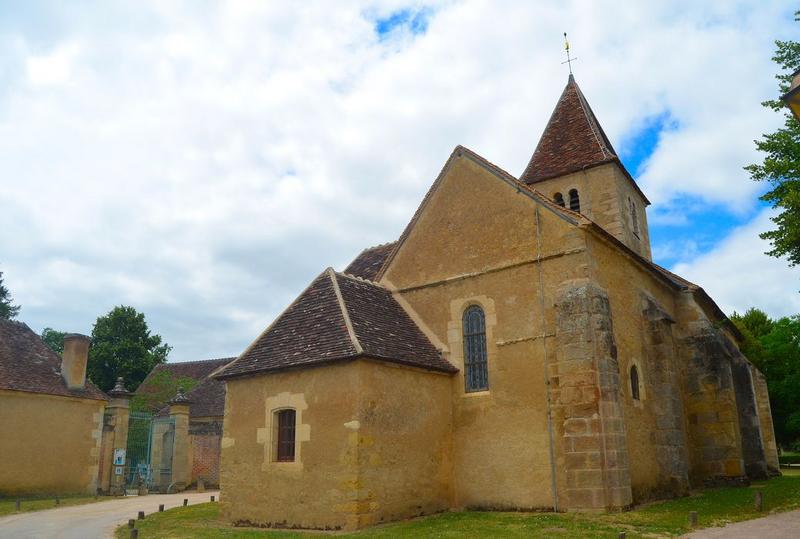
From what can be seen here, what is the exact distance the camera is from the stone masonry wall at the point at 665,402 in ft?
54.2

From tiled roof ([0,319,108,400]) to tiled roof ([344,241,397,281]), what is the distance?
41.3ft

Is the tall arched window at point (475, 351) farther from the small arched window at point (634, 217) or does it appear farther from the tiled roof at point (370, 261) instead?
the small arched window at point (634, 217)

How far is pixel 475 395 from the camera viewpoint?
15.7 meters

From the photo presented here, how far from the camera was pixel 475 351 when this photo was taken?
1619 cm

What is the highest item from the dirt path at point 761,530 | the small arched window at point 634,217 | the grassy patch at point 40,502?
the small arched window at point 634,217

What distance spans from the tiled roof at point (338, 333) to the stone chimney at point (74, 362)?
1266 centimetres

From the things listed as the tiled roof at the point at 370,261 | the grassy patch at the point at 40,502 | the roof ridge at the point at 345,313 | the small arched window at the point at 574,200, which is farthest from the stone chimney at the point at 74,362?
the small arched window at the point at 574,200

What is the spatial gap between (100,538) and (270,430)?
4.05 metres

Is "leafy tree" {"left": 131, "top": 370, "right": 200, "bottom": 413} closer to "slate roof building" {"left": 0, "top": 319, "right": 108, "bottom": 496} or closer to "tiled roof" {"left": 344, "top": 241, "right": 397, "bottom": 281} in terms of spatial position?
"slate roof building" {"left": 0, "top": 319, "right": 108, "bottom": 496}

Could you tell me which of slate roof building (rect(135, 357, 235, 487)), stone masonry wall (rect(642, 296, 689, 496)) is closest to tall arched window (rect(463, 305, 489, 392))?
stone masonry wall (rect(642, 296, 689, 496))

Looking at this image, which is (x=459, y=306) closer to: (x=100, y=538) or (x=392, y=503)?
(x=392, y=503)

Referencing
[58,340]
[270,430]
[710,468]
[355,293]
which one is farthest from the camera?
[58,340]

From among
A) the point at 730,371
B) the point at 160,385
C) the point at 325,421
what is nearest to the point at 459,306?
the point at 325,421

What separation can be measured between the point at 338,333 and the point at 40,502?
14.2 meters
